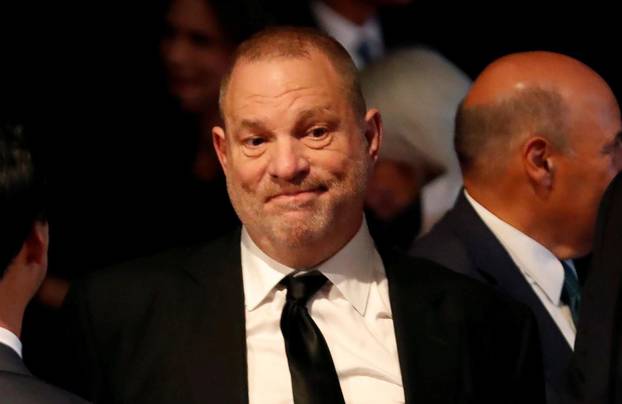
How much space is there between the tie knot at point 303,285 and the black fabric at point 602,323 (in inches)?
22.1

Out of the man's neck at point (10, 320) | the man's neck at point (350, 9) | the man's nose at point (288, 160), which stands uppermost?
the man's neck at point (350, 9)

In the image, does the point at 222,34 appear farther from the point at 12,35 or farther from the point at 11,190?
the point at 11,190

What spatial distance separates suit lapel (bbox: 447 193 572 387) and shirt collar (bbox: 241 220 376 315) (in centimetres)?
44

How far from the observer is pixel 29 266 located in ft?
9.66

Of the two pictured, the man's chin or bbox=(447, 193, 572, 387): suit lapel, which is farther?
bbox=(447, 193, 572, 387): suit lapel

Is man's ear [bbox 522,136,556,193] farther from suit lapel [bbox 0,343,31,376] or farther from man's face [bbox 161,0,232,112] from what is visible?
suit lapel [bbox 0,343,31,376]

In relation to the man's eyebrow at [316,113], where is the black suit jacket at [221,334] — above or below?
below

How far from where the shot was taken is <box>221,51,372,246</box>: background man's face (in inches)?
131

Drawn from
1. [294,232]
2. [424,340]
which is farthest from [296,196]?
[424,340]

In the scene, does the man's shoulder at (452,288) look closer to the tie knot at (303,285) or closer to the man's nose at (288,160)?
the tie knot at (303,285)

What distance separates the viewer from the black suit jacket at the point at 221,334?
330 centimetres

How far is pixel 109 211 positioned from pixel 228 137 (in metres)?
1.14

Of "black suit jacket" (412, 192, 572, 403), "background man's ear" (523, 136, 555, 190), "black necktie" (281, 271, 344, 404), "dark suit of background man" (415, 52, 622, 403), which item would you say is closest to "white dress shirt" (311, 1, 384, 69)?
"dark suit of background man" (415, 52, 622, 403)

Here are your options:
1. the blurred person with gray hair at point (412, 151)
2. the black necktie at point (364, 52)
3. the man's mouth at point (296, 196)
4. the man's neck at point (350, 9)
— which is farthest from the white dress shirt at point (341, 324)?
the man's neck at point (350, 9)
